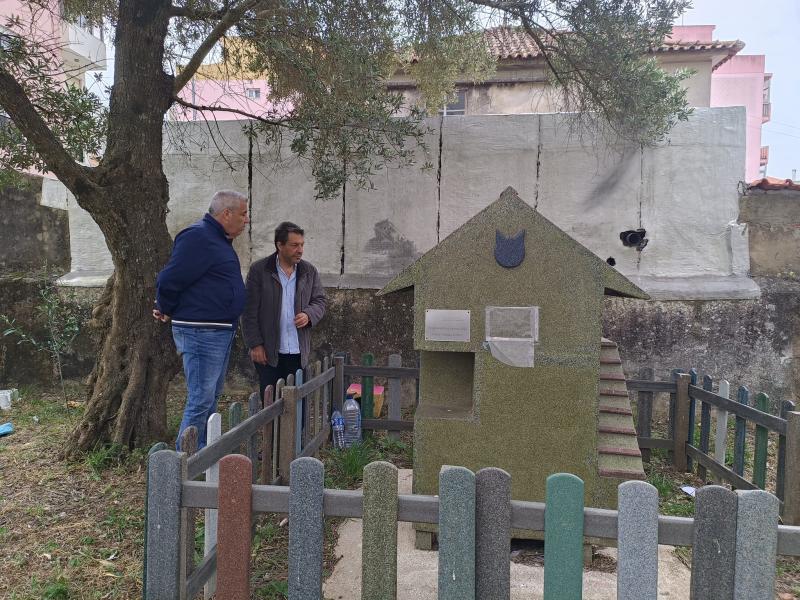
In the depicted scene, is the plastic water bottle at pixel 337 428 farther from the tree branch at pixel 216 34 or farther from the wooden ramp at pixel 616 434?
the tree branch at pixel 216 34

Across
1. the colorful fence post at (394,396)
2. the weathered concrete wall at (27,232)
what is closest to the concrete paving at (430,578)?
the colorful fence post at (394,396)

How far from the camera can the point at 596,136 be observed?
18.3ft

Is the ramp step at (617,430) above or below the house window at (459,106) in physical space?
below

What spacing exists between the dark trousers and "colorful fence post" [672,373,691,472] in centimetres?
306

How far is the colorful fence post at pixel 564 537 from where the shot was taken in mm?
1794

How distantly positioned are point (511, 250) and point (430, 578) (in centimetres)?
168

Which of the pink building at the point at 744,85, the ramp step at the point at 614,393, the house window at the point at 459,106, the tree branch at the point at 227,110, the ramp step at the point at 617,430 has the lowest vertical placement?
the ramp step at the point at 617,430

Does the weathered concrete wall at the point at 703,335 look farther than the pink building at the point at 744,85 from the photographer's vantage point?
No

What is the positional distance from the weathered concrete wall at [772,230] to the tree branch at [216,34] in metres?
5.02

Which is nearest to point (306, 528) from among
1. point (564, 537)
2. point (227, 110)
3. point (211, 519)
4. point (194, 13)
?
point (211, 519)

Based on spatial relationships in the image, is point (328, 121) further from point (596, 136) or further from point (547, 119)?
point (596, 136)

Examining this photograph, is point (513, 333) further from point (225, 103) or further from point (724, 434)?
point (225, 103)

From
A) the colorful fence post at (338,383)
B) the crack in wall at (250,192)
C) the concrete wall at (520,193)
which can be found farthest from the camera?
the crack in wall at (250,192)

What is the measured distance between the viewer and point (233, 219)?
11.8ft
